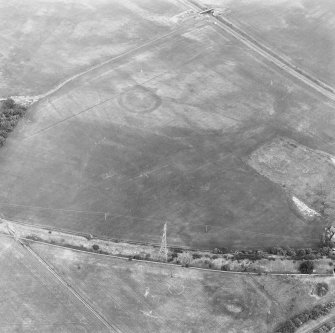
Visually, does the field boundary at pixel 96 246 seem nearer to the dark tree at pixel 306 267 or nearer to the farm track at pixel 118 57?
the dark tree at pixel 306 267

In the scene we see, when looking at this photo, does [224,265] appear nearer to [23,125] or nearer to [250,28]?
[23,125]

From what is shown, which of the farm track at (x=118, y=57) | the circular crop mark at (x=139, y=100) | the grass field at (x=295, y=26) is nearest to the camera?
the circular crop mark at (x=139, y=100)

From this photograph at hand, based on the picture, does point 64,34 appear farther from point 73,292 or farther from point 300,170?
point 73,292

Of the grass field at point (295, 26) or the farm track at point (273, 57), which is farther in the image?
the grass field at point (295, 26)

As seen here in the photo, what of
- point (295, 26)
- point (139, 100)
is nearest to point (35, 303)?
point (139, 100)

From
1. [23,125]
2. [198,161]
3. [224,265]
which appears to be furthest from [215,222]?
[23,125]

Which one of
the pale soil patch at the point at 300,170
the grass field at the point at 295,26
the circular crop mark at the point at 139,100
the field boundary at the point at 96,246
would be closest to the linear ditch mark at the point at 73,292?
the field boundary at the point at 96,246

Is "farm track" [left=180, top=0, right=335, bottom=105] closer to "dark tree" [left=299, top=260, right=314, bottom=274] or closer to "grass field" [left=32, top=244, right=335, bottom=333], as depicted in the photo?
"dark tree" [left=299, top=260, right=314, bottom=274]
